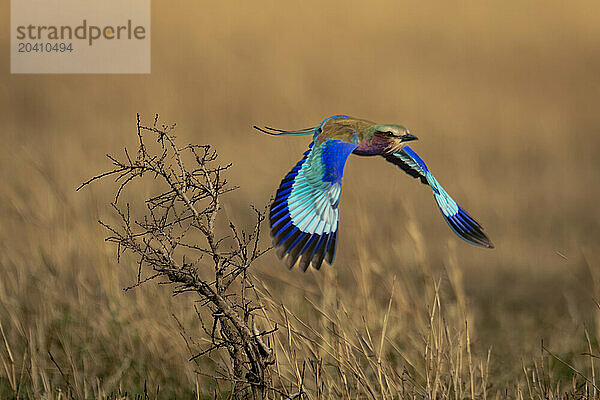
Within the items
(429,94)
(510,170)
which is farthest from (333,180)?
(429,94)

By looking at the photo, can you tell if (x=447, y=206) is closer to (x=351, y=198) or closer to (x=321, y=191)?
(x=321, y=191)

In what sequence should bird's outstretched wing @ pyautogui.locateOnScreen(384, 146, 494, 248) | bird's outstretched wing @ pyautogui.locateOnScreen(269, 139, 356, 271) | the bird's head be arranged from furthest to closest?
bird's outstretched wing @ pyautogui.locateOnScreen(384, 146, 494, 248) < the bird's head < bird's outstretched wing @ pyautogui.locateOnScreen(269, 139, 356, 271)

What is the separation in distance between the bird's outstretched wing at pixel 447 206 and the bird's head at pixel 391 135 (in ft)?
0.81

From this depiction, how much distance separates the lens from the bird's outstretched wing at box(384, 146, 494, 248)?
261 centimetres

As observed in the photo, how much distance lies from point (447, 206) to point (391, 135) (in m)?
0.34

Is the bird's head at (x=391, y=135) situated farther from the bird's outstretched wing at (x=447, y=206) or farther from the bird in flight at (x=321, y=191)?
the bird's outstretched wing at (x=447, y=206)

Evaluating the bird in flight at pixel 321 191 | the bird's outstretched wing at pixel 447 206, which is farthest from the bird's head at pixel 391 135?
the bird's outstretched wing at pixel 447 206

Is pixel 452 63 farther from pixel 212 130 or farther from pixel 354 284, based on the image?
pixel 354 284

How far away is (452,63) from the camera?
10477mm

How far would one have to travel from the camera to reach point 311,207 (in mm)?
2379

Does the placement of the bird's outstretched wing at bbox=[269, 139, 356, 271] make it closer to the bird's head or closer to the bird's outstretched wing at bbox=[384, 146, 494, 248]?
the bird's head

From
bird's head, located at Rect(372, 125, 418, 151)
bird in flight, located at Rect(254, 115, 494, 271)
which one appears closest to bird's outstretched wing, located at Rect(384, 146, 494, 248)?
bird in flight, located at Rect(254, 115, 494, 271)

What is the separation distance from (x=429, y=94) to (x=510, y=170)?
5.34 ft

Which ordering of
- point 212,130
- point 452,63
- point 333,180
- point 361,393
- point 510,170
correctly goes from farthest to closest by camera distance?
point 452,63 → point 212,130 → point 510,170 → point 361,393 → point 333,180
